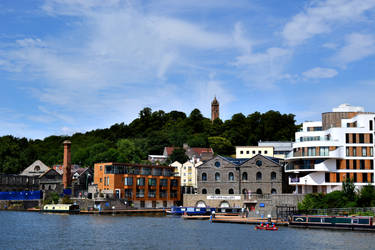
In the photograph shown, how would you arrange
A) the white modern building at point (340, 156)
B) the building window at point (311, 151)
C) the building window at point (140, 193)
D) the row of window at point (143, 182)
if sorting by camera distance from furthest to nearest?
the building window at point (140, 193) < the row of window at point (143, 182) < the building window at point (311, 151) < the white modern building at point (340, 156)

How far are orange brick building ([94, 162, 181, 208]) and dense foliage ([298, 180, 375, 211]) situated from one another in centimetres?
4212

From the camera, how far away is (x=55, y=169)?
140000mm

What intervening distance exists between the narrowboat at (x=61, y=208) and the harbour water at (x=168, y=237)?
88.1ft

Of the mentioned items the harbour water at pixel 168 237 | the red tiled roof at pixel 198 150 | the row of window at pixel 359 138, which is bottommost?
the harbour water at pixel 168 237

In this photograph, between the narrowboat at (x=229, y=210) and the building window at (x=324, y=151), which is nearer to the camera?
the building window at (x=324, y=151)

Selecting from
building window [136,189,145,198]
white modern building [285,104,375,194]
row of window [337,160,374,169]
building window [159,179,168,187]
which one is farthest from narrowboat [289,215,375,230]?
building window [159,179,168,187]

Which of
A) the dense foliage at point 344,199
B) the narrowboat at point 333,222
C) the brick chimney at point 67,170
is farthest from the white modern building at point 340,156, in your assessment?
the brick chimney at point 67,170

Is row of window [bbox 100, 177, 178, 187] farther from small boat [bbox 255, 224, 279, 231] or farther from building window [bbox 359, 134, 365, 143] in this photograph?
building window [bbox 359, 134, 365, 143]

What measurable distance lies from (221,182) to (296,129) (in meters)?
50.4

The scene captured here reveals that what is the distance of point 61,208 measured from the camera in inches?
4134

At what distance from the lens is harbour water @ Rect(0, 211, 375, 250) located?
5328 cm

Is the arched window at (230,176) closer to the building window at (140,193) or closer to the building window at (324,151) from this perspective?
the building window at (140,193)

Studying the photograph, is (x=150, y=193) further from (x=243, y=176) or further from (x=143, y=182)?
(x=243, y=176)

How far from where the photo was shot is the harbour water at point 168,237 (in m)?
53.3
